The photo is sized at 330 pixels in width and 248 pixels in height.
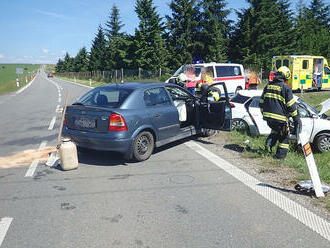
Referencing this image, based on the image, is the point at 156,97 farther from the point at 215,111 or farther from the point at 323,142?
the point at 323,142

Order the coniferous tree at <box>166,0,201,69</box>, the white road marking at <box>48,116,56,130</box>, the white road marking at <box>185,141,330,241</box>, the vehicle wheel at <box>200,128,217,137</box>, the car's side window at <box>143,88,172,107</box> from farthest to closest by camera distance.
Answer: the coniferous tree at <box>166,0,201,69</box> < the white road marking at <box>48,116,56,130</box> < the vehicle wheel at <box>200,128,217,137</box> < the car's side window at <box>143,88,172,107</box> < the white road marking at <box>185,141,330,241</box>

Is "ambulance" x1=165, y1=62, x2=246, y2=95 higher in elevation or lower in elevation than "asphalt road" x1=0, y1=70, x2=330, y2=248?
higher

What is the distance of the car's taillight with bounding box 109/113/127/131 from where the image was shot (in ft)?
17.9

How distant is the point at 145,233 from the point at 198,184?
5.49ft

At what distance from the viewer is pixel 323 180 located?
5062mm

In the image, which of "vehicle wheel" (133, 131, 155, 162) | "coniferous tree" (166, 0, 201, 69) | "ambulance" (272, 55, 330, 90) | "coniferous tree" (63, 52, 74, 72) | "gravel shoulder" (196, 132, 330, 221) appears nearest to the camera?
"gravel shoulder" (196, 132, 330, 221)

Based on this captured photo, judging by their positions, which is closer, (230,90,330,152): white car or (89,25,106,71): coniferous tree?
(230,90,330,152): white car

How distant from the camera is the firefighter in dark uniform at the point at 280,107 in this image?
18.2ft

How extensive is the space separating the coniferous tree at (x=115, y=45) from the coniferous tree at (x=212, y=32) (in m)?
9.88

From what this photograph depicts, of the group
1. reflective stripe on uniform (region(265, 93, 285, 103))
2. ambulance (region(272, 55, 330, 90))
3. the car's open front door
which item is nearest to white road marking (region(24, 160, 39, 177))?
the car's open front door

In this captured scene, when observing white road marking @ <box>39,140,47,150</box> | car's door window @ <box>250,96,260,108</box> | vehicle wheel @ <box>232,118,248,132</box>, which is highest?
car's door window @ <box>250,96,260,108</box>

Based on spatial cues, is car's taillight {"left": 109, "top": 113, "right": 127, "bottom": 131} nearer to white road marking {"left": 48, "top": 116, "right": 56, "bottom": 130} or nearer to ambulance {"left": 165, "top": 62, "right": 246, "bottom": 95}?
white road marking {"left": 48, "top": 116, "right": 56, "bottom": 130}

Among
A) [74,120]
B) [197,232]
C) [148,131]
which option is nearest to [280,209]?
[197,232]

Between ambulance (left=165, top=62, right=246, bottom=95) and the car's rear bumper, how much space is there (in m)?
10.2
